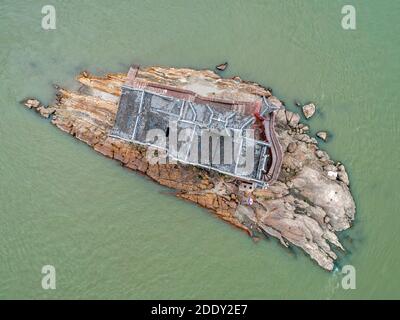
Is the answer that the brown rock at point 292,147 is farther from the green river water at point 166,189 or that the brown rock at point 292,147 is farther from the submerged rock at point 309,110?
the submerged rock at point 309,110

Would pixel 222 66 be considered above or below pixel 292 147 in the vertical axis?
above

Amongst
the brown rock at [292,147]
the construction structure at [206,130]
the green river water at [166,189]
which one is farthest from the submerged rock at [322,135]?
the construction structure at [206,130]

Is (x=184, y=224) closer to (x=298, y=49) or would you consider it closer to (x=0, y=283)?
(x=0, y=283)

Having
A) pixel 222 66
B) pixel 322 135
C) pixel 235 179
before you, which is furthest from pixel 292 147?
pixel 222 66

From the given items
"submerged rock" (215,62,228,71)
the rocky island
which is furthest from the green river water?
the rocky island

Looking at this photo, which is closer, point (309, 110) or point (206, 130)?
point (206, 130)

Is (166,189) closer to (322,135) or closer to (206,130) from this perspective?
(206,130)
